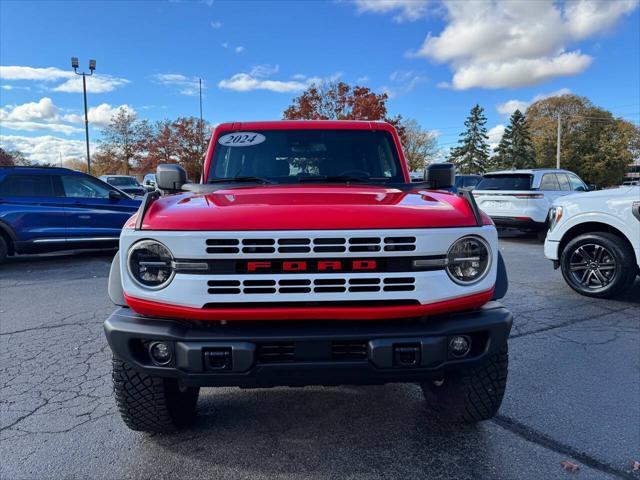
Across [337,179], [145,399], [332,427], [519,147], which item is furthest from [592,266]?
[519,147]

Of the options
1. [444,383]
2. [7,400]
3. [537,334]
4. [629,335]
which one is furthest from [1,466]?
[629,335]

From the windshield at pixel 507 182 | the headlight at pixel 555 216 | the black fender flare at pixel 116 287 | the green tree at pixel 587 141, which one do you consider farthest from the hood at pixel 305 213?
the green tree at pixel 587 141

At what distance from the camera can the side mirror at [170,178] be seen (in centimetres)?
326

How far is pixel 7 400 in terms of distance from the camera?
3.14 m

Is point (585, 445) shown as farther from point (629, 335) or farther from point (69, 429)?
point (69, 429)

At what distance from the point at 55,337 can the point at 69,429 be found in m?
1.99

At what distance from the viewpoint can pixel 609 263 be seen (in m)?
5.61

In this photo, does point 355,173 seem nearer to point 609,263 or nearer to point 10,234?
point 609,263

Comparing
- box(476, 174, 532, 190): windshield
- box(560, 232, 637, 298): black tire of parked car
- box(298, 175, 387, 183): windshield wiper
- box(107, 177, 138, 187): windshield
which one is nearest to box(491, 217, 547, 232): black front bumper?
box(476, 174, 532, 190): windshield

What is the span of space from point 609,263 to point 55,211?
29.3 ft

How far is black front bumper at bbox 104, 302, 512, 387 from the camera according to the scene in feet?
6.61

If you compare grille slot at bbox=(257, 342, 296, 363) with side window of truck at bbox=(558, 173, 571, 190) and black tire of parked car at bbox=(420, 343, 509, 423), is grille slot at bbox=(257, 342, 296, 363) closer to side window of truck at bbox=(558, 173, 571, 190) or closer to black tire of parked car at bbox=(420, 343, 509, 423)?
black tire of parked car at bbox=(420, 343, 509, 423)

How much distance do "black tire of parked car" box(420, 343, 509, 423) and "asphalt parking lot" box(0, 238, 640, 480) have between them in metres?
0.15

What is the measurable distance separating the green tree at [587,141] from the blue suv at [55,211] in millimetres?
56549
